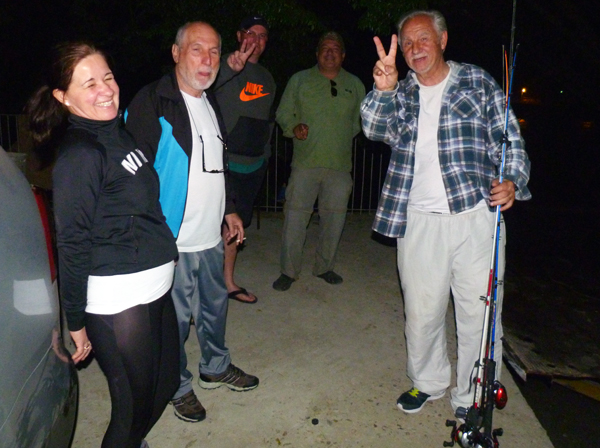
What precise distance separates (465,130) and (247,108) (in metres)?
1.91

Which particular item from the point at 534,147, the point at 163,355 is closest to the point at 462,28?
the point at 163,355

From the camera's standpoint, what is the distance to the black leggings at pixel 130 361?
228cm

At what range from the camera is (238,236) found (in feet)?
11.4

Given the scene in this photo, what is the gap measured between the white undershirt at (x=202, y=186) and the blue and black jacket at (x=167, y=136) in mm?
84

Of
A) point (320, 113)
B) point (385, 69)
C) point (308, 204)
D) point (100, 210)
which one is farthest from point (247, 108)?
point (100, 210)

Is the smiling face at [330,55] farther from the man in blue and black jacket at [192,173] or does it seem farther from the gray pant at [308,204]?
the man in blue and black jacket at [192,173]

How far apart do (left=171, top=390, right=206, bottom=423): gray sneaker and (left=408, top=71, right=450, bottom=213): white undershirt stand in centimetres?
178

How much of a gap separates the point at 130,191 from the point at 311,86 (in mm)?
3208

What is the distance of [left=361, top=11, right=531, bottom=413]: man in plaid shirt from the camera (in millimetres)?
3035

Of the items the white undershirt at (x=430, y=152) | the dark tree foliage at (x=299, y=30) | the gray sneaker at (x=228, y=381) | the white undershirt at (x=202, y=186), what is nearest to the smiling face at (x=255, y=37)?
the white undershirt at (x=202, y=186)

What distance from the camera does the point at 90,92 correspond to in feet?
7.12

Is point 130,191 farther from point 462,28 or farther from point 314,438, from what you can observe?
point 462,28

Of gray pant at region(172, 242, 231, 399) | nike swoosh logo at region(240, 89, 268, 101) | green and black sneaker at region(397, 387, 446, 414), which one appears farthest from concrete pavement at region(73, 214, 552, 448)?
nike swoosh logo at region(240, 89, 268, 101)

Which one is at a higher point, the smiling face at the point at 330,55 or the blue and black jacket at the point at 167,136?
the smiling face at the point at 330,55
